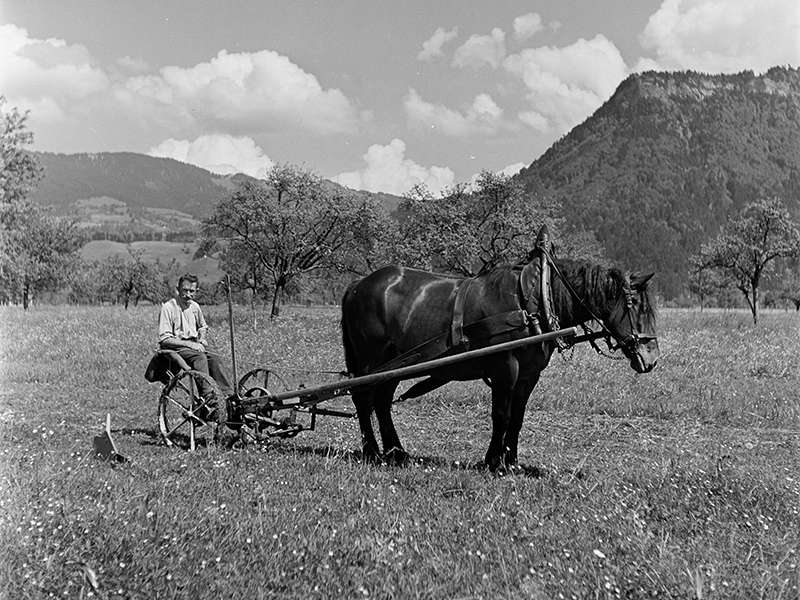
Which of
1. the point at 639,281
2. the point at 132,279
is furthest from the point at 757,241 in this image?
the point at 132,279

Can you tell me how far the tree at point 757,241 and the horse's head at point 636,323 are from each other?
32.4m

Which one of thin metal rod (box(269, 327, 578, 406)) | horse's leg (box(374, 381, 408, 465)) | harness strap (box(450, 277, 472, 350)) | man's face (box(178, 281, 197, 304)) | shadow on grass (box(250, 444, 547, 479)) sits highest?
man's face (box(178, 281, 197, 304))

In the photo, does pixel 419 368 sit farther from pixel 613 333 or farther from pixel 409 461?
pixel 613 333

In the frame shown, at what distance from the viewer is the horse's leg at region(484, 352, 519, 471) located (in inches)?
250

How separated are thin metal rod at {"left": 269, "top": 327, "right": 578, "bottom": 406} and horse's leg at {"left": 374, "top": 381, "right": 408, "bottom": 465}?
16.8 inches

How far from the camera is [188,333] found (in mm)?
8289

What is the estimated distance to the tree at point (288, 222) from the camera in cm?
3244

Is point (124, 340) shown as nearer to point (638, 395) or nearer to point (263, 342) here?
point (263, 342)

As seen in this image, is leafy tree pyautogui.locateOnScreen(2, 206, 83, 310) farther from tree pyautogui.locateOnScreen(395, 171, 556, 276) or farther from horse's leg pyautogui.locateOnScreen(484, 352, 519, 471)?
horse's leg pyautogui.locateOnScreen(484, 352, 519, 471)

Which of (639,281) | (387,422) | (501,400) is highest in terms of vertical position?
(639,281)

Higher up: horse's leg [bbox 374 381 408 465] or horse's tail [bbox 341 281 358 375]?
horse's tail [bbox 341 281 358 375]

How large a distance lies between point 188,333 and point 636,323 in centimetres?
599

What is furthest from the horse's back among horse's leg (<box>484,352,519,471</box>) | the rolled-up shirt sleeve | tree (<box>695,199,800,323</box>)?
tree (<box>695,199,800,323</box>)

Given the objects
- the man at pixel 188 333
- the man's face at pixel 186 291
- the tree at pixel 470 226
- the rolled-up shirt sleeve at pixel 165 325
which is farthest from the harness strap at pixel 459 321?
the tree at pixel 470 226
